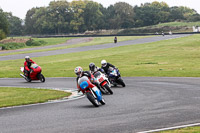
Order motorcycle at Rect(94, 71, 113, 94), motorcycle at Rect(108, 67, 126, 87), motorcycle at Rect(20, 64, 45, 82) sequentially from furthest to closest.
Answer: motorcycle at Rect(20, 64, 45, 82)
motorcycle at Rect(108, 67, 126, 87)
motorcycle at Rect(94, 71, 113, 94)

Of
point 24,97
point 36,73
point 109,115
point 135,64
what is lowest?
point 135,64

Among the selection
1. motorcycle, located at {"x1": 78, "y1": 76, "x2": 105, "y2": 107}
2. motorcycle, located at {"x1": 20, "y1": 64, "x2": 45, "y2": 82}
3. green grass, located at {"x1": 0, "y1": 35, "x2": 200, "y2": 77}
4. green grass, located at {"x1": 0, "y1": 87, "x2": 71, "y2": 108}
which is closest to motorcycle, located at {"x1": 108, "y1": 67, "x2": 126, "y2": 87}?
green grass, located at {"x1": 0, "y1": 87, "x2": 71, "y2": 108}

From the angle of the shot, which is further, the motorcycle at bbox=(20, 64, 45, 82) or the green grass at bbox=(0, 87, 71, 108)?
the motorcycle at bbox=(20, 64, 45, 82)

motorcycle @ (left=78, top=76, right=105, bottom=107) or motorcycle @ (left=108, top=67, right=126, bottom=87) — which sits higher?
motorcycle @ (left=78, top=76, right=105, bottom=107)

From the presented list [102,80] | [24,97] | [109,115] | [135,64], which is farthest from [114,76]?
[135,64]

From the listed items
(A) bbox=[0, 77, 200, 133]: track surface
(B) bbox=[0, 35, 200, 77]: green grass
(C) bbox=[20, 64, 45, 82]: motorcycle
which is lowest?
(B) bbox=[0, 35, 200, 77]: green grass

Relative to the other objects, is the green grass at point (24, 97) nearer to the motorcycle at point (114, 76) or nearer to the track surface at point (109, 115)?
the track surface at point (109, 115)

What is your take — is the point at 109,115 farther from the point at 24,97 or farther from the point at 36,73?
the point at 36,73

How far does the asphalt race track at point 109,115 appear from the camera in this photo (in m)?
9.26

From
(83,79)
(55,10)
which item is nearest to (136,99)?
(83,79)

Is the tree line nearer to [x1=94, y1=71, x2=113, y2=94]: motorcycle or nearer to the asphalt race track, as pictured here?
[x1=94, y1=71, x2=113, y2=94]: motorcycle

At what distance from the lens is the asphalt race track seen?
30.4 ft

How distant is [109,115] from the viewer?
35.7ft

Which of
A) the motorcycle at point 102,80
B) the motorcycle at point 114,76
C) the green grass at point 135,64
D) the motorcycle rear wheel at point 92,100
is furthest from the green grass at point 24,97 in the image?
the green grass at point 135,64
